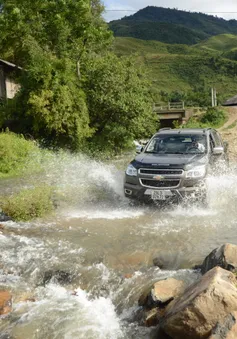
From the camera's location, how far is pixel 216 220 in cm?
909

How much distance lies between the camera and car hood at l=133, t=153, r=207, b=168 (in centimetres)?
920

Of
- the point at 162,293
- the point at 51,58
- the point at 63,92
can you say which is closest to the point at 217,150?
the point at 162,293

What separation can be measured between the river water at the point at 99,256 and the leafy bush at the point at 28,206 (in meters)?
0.31

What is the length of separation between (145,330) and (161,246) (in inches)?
110

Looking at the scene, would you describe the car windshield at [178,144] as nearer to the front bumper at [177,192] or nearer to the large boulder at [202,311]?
the front bumper at [177,192]

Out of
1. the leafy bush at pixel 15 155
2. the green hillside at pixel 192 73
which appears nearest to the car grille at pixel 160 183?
the leafy bush at pixel 15 155

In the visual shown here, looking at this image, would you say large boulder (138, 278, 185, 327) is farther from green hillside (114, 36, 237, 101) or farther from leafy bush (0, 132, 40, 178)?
green hillside (114, 36, 237, 101)

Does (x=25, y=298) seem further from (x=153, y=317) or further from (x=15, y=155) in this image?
(x=15, y=155)

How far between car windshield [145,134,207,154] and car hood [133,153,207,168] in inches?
12.6

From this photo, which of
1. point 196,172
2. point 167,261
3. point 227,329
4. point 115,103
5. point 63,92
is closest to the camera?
point 227,329

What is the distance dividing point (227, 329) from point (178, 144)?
6.85 metres

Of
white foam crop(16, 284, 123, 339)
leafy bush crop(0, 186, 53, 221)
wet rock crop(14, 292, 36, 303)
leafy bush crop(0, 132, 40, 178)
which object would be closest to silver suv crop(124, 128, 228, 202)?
leafy bush crop(0, 186, 53, 221)

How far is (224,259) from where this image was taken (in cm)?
563

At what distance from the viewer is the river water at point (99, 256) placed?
5027 millimetres
